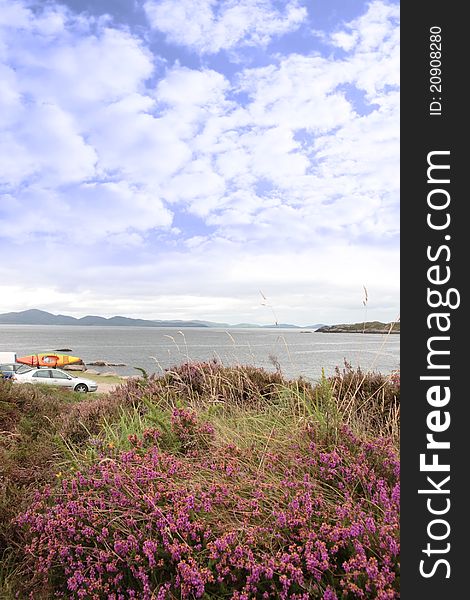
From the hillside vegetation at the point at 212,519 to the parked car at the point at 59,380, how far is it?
24395 millimetres

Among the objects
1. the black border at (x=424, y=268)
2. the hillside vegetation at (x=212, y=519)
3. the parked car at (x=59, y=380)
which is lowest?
the parked car at (x=59, y=380)

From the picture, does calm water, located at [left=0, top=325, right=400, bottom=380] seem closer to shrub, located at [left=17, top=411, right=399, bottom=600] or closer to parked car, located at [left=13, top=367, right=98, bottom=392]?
shrub, located at [left=17, top=411, right=399, bottom=600]

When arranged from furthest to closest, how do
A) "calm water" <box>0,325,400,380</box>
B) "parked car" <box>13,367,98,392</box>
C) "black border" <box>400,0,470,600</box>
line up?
"parked car" <box>13,367,98,392</box>, "calm water" <box>0,325,400,380</box>, "black border" <box>400,0,470,600</box>

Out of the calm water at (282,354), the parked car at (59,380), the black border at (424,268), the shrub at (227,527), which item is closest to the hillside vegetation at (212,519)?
the shrub at (227,527)

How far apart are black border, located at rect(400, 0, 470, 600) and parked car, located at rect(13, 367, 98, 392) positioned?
26.2 m

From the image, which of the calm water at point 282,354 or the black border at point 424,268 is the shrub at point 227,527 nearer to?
the black border at point 424,268

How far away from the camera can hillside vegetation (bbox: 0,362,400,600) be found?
248cm

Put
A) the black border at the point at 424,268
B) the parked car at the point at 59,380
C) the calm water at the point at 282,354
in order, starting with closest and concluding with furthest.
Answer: the black border at the point at 424,268
the calm water at the point at 282,354
the parked car at the point at 59,380

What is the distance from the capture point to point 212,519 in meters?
2.91

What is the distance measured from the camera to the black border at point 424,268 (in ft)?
8.02

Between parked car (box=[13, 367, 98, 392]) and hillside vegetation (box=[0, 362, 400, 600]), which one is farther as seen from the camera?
parked car (box=[13, 367, 98, 392])

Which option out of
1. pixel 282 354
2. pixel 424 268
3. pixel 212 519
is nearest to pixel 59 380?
pixel 282 354

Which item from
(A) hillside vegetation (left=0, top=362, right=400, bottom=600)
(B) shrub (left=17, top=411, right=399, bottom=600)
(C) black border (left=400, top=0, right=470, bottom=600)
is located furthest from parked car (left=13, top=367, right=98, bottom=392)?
(C) black border (left=400, top=0, right=470, bottom=600)

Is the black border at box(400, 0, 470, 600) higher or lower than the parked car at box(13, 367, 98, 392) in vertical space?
higher
